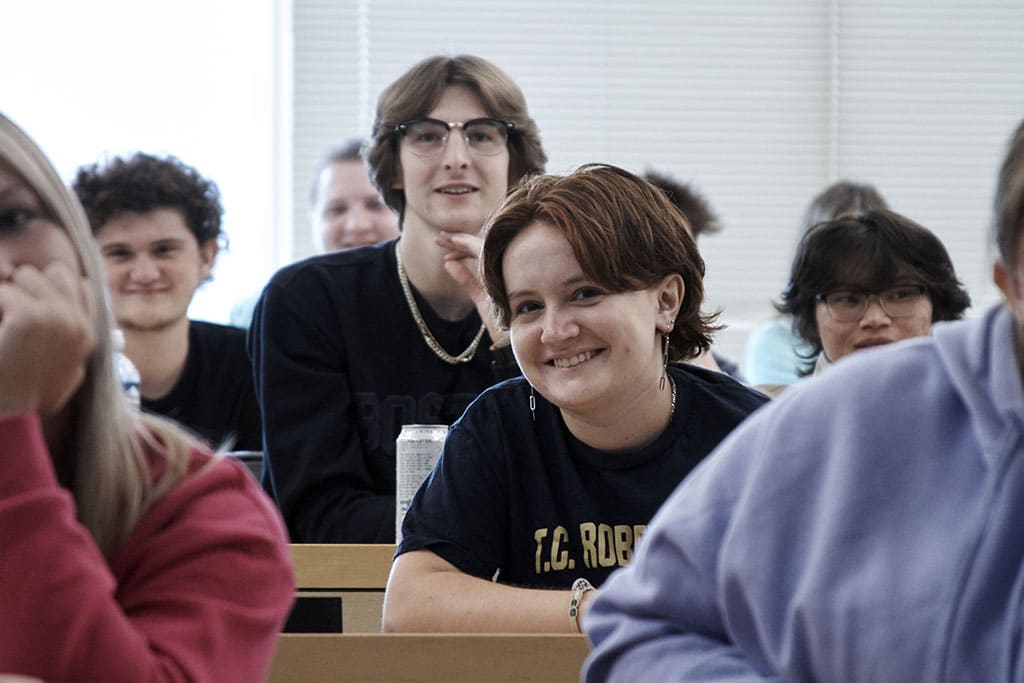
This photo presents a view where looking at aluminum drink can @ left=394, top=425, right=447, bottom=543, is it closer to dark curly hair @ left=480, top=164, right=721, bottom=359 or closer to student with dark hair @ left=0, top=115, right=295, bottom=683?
dark curly hair @ left=480, top=164, right=721, bottom=359

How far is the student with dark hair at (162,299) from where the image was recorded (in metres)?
2.98

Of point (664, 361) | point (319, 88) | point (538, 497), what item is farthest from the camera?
point (319, 88)

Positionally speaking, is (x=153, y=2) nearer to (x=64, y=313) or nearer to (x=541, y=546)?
(x=541, y=546)

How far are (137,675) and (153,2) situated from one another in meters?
3.50

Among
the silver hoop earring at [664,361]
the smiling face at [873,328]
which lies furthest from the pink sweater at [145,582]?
the smiling face at [873,328]

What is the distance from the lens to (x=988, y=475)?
2.72ft

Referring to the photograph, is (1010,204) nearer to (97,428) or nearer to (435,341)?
(97,428)

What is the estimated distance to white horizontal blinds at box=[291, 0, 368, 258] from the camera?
168 inches

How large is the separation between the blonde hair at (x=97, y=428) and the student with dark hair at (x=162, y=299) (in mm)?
1935

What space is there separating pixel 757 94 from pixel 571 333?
294cm

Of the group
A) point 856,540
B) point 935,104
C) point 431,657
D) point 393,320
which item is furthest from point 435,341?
point 935,104

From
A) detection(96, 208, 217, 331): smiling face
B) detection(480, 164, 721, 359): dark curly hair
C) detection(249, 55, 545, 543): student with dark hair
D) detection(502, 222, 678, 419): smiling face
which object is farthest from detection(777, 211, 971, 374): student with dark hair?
detection(96, 208, 217, 331): smiling face

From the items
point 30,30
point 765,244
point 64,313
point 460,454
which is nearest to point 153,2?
point 30,30

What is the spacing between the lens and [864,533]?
0.85 meters
